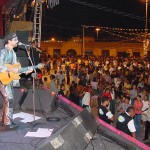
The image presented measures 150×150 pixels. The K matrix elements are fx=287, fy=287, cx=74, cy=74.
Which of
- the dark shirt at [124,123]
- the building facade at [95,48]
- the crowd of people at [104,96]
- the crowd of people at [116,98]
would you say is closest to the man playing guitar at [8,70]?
the crowd of people at [104,96]

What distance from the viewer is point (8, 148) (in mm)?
4117

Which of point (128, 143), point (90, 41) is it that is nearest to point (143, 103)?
point (128, 143)

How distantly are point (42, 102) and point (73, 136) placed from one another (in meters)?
2.72

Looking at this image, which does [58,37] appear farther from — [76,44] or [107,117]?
[107,117]

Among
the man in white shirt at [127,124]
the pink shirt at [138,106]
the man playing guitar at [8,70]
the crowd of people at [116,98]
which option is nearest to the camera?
the man playing guitar at [8,70]

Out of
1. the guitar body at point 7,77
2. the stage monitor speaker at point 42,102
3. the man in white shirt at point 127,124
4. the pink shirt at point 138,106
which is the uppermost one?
the guitar body at point 7,77

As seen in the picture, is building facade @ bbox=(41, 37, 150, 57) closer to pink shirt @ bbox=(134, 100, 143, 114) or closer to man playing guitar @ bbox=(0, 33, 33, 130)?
pink shirt @ bbox=(134, 100, 143, 114)

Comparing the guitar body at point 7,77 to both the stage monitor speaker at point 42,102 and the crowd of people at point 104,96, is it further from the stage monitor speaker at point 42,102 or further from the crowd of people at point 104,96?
the stage monitor speaker at point 42,102

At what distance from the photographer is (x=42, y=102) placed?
6.28m

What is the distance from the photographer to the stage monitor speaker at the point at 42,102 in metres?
6.20

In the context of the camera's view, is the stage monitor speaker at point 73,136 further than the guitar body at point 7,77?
No

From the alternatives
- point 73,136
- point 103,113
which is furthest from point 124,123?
point 73,136

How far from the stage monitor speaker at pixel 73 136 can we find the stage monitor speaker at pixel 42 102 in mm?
1868

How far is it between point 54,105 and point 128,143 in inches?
90.1
